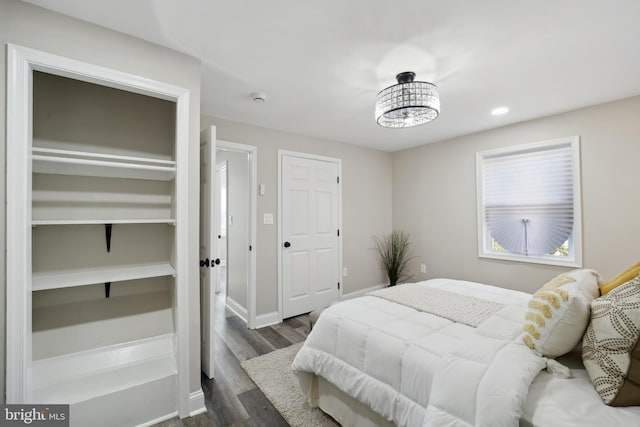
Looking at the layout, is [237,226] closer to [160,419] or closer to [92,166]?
[92,166]

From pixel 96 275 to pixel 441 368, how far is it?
2077mm

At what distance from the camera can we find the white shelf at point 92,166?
60.4 inches

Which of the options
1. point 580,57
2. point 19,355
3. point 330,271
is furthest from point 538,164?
point 19,355

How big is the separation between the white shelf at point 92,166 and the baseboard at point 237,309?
2.04 m

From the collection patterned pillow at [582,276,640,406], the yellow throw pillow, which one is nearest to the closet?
patterned pillow at [582,276,640,406]

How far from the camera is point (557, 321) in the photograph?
3.90ft

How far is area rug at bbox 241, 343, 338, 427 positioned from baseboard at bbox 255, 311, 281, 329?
2.10 feet

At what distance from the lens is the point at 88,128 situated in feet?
6.13

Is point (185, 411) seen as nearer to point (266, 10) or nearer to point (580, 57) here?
point (266, 10)

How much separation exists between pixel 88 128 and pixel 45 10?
0.68 meters

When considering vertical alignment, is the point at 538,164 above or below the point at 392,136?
below

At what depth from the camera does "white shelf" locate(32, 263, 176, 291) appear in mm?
1558

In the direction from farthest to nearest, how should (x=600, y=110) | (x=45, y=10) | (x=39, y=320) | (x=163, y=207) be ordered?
1. (x=600, y=110)
2. (x=163, y=207)
3. (x=39, y=320)
4. (x=45, y=10)

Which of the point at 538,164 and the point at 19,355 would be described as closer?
the point at 19,355
